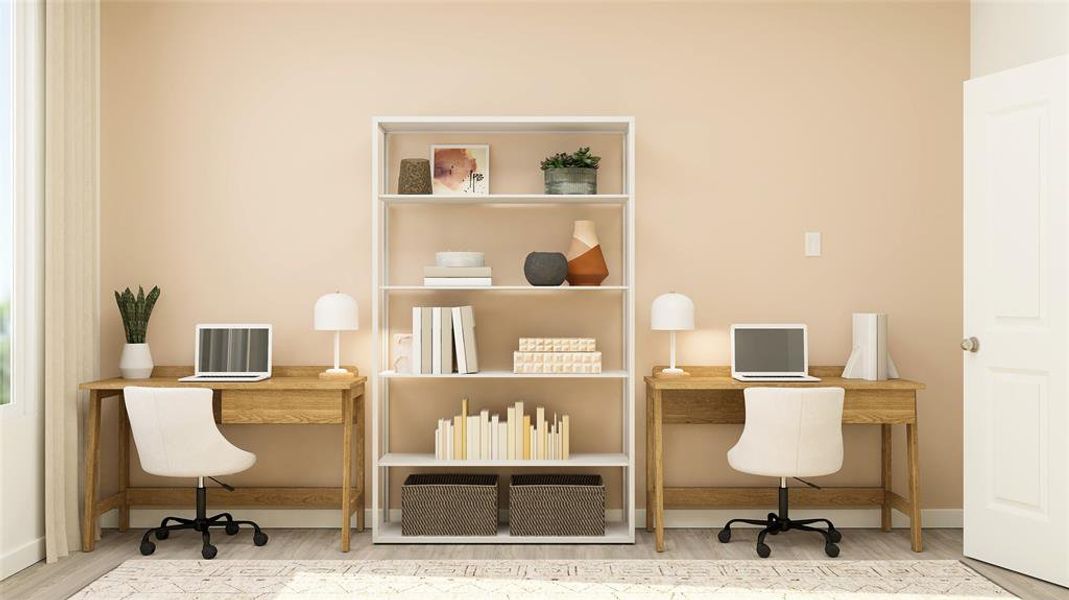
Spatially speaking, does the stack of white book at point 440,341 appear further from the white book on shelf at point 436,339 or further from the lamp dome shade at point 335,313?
the lamp dome shade at point 335,313

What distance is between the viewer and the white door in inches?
131

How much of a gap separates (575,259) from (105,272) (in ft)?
7.99

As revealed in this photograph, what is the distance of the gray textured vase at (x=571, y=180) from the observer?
3939mm

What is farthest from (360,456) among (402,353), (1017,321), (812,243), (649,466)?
(1017,321)

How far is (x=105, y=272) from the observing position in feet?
13.9

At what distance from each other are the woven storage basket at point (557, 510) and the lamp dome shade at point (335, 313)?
115cm

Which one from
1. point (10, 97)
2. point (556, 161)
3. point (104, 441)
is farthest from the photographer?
point (104, 441)

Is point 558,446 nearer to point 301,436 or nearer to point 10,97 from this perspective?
point 301,436

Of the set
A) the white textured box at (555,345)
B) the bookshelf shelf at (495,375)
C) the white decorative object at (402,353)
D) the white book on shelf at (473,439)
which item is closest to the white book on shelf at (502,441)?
the white book on shelf at (473,439)

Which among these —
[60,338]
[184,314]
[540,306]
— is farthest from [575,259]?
[60,338]

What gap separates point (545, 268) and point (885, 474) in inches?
79.8

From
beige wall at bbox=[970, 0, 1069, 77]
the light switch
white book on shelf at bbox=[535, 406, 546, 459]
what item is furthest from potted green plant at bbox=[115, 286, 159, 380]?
beige wall at bbox=[970, 0, 1069, 77]

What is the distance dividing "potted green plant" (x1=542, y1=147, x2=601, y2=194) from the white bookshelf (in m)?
0.06

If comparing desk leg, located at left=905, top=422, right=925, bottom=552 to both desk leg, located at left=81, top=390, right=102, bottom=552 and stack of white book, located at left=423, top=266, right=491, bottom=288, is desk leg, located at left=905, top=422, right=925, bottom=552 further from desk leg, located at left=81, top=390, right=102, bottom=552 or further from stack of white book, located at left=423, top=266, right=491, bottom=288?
desk leg, located at left=81, top=390, right=102, bottom=552
